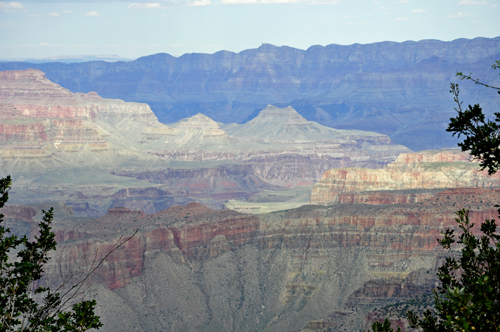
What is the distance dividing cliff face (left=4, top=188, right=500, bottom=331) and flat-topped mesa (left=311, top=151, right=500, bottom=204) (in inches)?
1511

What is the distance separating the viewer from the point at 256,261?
11806 cm

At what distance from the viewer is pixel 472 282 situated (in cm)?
2375

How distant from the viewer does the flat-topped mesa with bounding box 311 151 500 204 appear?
16225cm

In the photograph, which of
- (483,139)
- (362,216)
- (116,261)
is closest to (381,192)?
(362,216)

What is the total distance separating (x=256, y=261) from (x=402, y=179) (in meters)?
56.3

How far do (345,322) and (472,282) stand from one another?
6324cm

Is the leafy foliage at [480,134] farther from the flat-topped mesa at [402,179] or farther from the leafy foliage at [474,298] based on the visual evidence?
the flat-topped mesa at [402,179]

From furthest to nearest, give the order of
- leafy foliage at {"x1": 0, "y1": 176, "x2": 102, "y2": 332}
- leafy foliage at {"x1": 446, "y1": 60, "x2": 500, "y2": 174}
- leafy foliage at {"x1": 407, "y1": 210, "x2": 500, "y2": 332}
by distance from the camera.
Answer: leafy foliage at {"x1": 0, "y1": 176, "x2": 102, "y2": 332} < leafy foliage at {"x1": 446, "y1": 60, "x2": 500, "y2": 174} < leafy foliage at {"x1": 407, "y1": 210, "x2": 500, "y2": 332}

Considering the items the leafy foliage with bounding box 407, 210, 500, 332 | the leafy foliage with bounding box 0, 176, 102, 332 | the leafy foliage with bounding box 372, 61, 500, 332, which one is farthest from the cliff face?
the leafy foliage with bounding box 0, 176, 102, 332

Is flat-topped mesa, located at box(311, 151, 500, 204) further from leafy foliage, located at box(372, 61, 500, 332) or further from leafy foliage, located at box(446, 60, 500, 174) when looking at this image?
leafy foliage, located at box(446, 60, 500, 174)

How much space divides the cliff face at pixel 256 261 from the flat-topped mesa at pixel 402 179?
38.4m

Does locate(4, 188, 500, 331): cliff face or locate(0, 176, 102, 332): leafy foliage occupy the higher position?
locate(0, 176, 102, 332): leafy foliage

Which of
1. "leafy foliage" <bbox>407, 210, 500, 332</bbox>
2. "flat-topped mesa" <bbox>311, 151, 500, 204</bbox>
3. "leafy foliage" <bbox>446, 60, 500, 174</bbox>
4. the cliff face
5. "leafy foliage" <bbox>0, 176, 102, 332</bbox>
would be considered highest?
"leafy foliage" <bbox>446, 60, 500, 174</bbox>

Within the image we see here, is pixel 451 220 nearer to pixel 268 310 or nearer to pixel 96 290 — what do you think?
pixel 268 310
